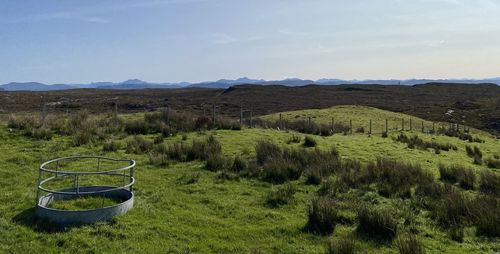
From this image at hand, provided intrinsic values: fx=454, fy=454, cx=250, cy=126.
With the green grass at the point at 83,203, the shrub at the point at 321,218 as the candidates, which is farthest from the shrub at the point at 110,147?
the shrub at the point at 321,218

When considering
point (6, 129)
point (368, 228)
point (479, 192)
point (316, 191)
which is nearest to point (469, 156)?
point (479, 192)

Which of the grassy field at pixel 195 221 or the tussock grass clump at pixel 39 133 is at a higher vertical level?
the tussock grass clump at pixel 39 133

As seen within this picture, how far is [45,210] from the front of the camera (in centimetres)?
946

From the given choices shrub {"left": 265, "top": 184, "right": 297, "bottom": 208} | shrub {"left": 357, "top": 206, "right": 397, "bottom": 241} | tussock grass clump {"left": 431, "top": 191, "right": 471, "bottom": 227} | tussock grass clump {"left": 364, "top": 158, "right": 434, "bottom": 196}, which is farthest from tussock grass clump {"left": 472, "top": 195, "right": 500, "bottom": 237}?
shrub {"left": 265, "top": 184, "right": 297, "bottom": 208}

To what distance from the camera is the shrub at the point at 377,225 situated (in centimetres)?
924

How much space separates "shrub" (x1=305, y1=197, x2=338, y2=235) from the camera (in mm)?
9562

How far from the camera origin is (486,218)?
392 inches

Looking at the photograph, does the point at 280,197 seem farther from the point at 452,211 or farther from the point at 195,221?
the point at 452,211

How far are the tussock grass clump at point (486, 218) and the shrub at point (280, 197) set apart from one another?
4421 mm

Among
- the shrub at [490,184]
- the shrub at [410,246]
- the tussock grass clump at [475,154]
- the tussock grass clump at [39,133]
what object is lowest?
the tussock grass clump at [475,154]

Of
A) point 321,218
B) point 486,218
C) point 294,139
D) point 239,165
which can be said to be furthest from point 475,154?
point 321,218

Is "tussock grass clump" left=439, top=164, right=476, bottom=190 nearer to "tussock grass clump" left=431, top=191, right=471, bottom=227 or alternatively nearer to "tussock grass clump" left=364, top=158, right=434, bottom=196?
"tussock grass clump" left=364, top=158, right=434, bottom=196

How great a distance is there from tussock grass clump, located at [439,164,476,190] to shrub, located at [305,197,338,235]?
23.4 ft

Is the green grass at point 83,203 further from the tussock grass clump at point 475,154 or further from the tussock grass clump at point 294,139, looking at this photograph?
the tussock grass clump at point 475,154
